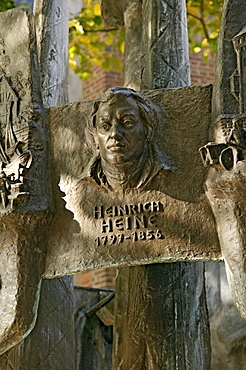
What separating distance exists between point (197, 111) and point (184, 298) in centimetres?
116

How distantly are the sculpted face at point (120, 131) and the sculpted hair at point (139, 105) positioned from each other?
0.02m

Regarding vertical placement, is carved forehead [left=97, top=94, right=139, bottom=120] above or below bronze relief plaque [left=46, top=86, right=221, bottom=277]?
above

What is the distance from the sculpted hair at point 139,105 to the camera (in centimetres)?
375

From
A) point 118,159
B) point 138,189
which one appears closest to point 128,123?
point 118,159

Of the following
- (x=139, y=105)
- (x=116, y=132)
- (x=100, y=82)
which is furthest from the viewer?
(x=100, y=82)

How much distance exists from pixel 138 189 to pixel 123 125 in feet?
1.08

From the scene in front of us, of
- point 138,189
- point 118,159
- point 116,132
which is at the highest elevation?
point 116,132

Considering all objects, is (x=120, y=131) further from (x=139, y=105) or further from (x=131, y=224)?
(x=131, y=224)

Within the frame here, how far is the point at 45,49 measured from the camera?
16.3 ft

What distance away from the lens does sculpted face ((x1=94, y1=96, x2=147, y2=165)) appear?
369cm

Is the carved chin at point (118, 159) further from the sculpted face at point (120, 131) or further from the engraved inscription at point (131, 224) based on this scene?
the engraved inscription at point (131, 224)

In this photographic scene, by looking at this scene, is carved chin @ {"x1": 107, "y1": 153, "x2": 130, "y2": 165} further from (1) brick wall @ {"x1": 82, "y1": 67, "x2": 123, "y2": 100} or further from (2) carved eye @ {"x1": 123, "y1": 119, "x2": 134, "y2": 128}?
(1) brick wall @ {"x1": 82, "y1": 67, "x2": 123, "y2": 100}

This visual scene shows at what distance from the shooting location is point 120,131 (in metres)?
3.69

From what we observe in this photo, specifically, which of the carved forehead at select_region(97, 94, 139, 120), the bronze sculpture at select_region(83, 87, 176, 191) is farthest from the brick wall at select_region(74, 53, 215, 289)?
the carved forehead at select_region(97, 94, 139, 120)
